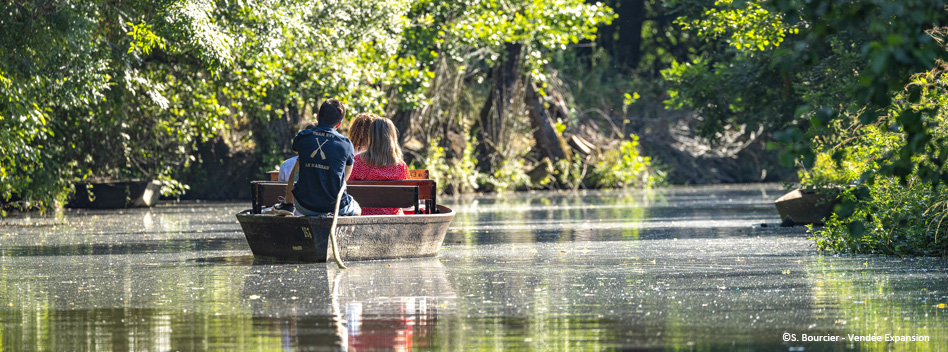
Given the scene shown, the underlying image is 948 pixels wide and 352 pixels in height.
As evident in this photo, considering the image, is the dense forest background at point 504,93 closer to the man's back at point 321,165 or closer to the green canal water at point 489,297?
the green canal water at point 489,297

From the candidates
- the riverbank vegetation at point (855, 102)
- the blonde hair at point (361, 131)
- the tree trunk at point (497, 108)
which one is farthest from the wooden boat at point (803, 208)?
the tree trunk at point (497, 108)

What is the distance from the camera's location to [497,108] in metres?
39.3

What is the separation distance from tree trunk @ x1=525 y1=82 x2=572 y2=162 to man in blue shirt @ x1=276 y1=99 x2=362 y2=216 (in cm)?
2764

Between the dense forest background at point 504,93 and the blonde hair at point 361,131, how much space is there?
12.3ft

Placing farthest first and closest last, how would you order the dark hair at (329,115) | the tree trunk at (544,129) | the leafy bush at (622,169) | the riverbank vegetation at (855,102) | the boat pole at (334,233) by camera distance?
the leafy bush at (622,169) < the tree trunk at (544,129) < the dark hair at (329,115) < the boat pole at (334,233) < the riverbank vegetation at (855,102)

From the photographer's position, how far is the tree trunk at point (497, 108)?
38.4 meters

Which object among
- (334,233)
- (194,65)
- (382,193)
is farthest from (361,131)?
(194,65)

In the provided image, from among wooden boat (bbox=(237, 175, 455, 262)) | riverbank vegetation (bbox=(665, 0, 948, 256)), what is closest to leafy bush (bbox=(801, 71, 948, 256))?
riverbank vegetation (bbox=(665, 0, 948, 256))

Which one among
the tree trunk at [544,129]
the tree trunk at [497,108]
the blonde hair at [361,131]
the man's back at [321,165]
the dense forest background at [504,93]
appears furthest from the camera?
the tree trunk at [544,129]

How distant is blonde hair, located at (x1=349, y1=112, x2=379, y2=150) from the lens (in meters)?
13.7

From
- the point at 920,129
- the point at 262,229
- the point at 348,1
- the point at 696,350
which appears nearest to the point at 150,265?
the point at 262,229

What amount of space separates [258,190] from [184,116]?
1476cm

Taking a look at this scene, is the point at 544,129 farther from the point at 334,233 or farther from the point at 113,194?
the point at 334,233

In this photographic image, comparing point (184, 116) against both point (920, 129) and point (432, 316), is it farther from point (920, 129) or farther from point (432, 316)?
point (920, 129)
